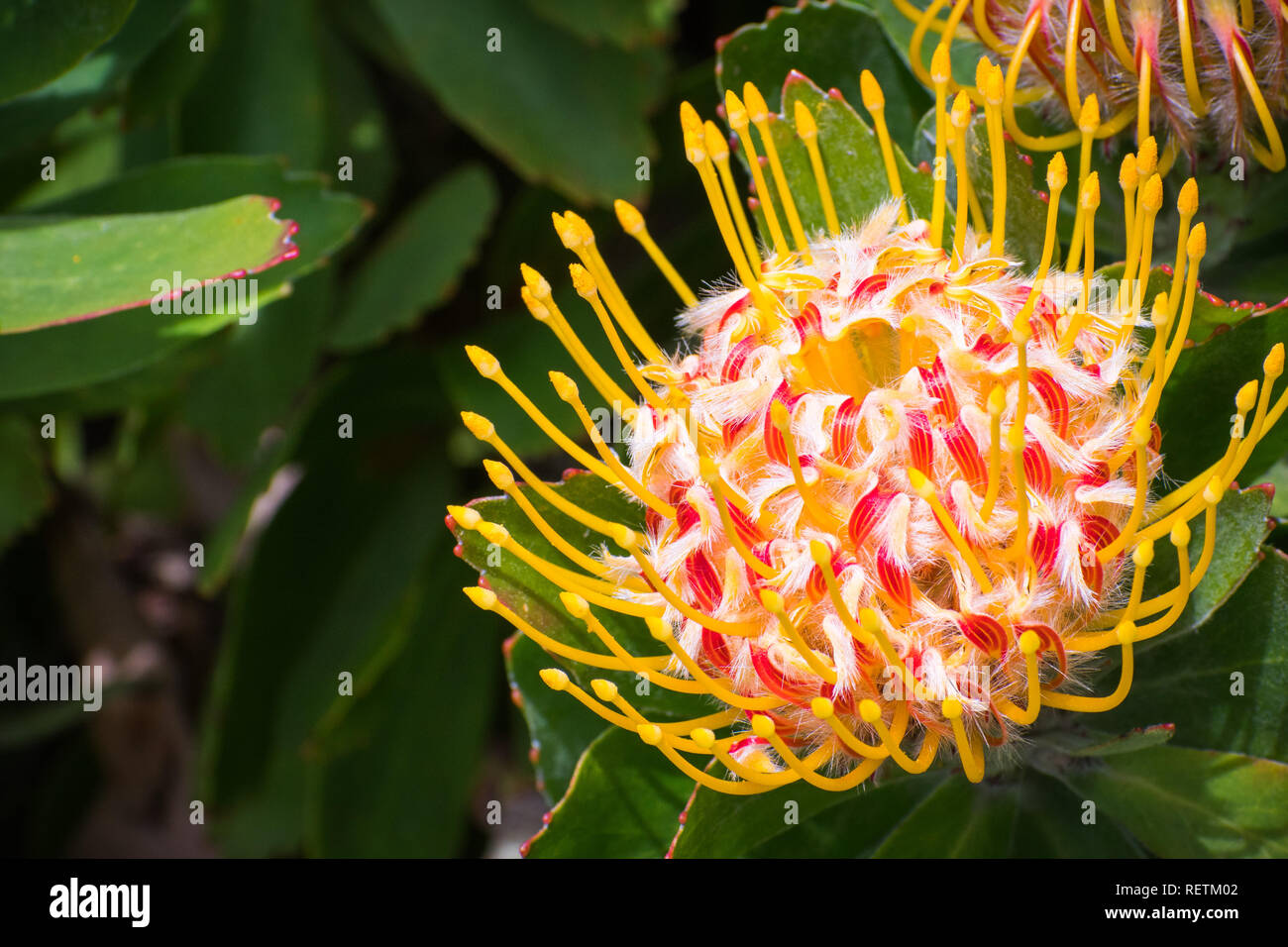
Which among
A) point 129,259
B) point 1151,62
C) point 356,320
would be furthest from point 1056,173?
point 356,320

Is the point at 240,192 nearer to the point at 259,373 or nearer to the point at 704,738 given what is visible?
the point at 259,373

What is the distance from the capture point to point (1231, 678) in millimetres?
788

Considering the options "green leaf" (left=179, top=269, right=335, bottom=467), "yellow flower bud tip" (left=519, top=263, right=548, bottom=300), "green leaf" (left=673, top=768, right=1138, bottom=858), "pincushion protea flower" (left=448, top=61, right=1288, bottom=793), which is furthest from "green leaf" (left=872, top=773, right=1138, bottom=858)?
"green leaf" (left=179, top=269, right=335, bottom=467)

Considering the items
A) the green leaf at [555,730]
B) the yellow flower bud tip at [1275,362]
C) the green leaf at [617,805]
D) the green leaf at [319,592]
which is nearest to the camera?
the yellow flower bud tip at [1275,362]

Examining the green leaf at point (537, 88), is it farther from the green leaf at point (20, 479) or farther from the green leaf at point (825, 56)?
the green leaf at point (20, 479)

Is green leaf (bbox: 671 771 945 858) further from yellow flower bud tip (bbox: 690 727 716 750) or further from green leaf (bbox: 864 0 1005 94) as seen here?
green leaf (bbox: 864 0 1005 94)

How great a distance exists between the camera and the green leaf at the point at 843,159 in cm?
84

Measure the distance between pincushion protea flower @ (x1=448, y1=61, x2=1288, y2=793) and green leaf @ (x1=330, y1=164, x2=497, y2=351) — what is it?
0.68 meters

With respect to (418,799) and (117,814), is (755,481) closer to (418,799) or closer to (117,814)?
(418,799)

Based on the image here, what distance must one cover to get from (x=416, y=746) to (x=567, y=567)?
35.5 inches

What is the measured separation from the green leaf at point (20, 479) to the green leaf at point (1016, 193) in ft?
4.16

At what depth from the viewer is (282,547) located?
155 cm

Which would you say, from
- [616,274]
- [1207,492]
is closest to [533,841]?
[1207,492]

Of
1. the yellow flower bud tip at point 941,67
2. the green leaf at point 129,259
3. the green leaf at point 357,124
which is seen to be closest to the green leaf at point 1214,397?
the yellow flower bud tip at point 941,67
